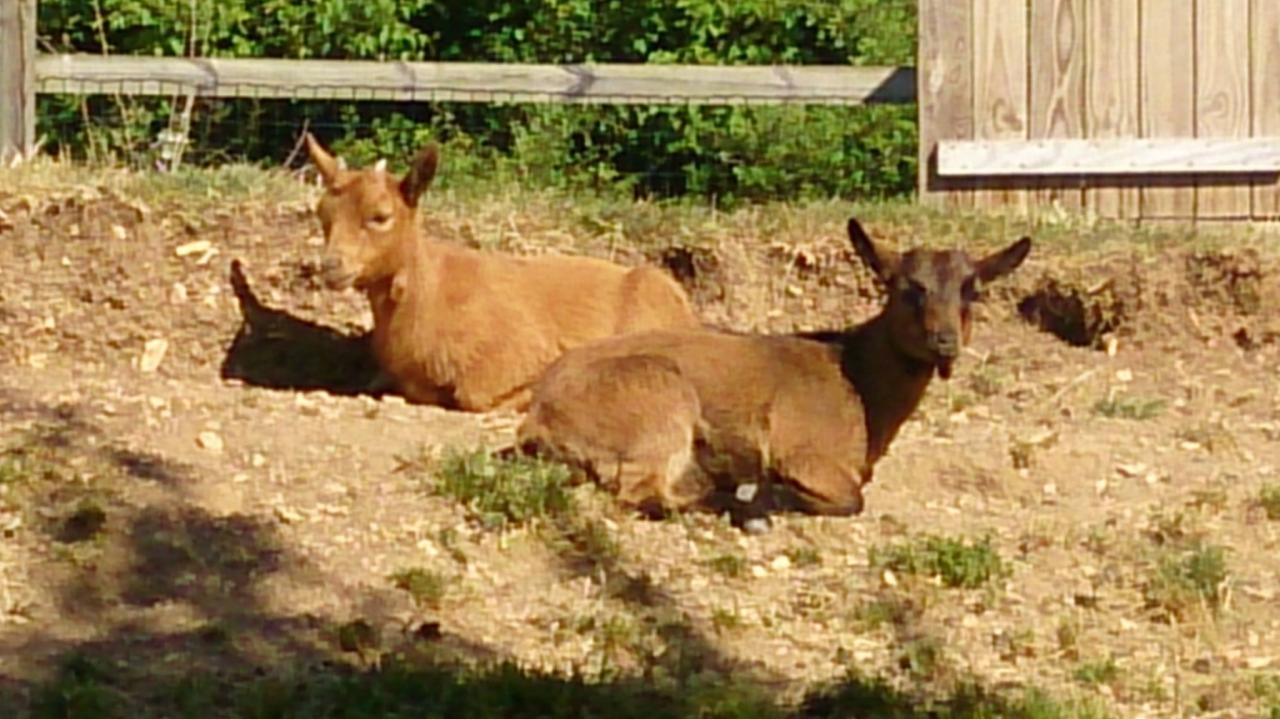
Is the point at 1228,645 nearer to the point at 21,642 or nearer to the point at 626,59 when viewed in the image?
the point at 21,642

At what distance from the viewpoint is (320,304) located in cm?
1276

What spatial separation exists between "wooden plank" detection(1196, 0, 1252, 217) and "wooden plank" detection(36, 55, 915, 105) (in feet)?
6.40

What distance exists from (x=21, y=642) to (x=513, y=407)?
410cm

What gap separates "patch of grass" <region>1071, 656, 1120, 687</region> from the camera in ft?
27.3

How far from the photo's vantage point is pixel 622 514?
9.80 meters

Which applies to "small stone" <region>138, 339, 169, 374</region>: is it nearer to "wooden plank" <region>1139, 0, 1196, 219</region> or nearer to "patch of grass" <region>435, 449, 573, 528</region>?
"patch of grass" <region>435, 449, 573, 528</region>

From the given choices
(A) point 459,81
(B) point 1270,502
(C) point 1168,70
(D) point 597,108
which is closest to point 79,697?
(B) point 1270,502

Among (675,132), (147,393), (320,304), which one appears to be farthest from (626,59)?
(147,393)

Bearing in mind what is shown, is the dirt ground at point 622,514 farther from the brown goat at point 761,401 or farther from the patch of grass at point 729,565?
the brown goat at point 761,401

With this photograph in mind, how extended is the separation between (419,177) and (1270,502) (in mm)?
4103

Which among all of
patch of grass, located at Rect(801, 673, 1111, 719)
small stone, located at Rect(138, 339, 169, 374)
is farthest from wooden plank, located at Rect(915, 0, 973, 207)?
patch of grass, located at Rect(801, 673, 1111, 719)

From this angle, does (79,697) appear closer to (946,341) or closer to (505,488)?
(505,488)

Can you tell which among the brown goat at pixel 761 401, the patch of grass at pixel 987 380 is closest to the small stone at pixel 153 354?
the brown goat at pixel 761 401

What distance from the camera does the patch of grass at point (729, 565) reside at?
9250mm
